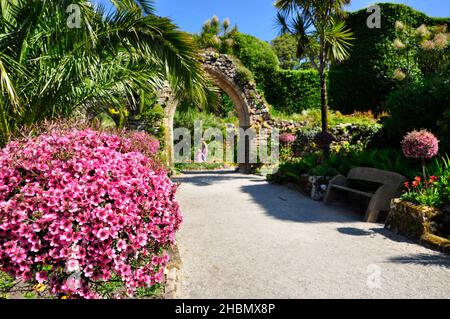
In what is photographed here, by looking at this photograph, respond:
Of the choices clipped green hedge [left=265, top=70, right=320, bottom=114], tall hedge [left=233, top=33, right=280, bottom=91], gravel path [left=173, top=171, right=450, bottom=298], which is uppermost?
tall hedge [left=233, top=33, right=280, bottom=91]

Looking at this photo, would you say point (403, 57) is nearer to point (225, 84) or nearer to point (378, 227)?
point (225, 84)

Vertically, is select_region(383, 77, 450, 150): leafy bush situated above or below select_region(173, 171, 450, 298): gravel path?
above

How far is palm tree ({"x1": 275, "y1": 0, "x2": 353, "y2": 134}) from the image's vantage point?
9492mm

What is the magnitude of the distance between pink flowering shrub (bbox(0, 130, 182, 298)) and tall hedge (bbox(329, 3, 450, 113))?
17.3m

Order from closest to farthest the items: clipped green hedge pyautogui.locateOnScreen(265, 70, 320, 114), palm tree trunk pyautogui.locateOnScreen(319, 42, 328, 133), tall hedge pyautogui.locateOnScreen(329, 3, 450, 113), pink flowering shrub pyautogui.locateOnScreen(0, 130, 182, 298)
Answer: pink flowering shrub pyautogui.locateOnScreen(0, 130, 182, 298), palm tree trunk pyautogui.locateOnScreen(319, 42, 328, 133), tall hedge pyautogui.locateOnScreen(329, 3, 450, 113), clipped green hedge pyautogui.locateOnScreen(265, 70, 320, 114)

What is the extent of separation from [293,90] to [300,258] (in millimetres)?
16052

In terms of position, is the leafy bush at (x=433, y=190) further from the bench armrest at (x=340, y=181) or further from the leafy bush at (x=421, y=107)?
the bench armrest at (x=340, y=181)

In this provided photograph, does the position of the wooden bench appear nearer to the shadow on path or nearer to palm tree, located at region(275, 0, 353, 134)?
the shadow on path

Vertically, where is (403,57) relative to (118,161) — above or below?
above

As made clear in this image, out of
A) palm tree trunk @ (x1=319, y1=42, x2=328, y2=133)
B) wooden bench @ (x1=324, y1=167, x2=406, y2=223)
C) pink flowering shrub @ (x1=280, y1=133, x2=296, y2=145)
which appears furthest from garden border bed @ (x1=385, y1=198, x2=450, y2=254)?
pink flowering shrub @ (x1=280, y1=133, x2=296, y2=145)

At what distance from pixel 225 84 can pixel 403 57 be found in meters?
10.7
